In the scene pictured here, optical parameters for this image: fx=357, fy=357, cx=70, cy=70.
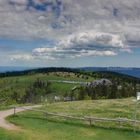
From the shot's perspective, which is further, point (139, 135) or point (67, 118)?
point (67, 118)

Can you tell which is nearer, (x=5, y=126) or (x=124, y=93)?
(x=5, y=126)

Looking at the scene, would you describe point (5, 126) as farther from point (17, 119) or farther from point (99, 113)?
point (99, 113)

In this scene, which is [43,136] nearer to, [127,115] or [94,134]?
[94,134]

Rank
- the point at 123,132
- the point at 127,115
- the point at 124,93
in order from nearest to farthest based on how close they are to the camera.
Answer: the point at 123,132
the point at 127,115
the point at 124,93

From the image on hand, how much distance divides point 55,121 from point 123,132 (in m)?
10.1

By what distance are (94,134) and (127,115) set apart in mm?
15369

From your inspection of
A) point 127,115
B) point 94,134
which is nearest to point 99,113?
point 127,115

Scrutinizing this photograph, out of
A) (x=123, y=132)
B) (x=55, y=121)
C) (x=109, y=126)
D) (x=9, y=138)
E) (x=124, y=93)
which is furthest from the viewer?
(x=124, y=93)

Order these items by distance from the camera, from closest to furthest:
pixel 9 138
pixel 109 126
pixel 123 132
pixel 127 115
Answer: pixel 9 138 < pixel 123 132 < pixel 109 126 < pixel 127 115

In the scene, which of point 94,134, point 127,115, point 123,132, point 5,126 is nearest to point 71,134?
point 94,134

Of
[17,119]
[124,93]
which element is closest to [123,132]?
[17,119]

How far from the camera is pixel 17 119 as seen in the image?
46.1 metres

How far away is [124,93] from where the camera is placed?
153375mm

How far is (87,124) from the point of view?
137ft
